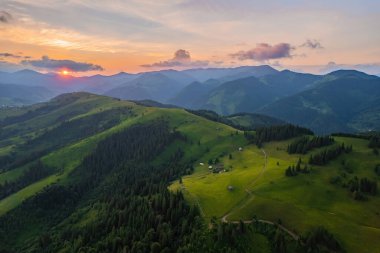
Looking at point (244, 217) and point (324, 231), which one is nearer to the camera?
point (324, 231)

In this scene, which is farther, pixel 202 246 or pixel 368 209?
pixel 368 209

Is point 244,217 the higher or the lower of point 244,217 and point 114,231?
the higher

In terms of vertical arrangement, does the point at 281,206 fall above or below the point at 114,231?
above

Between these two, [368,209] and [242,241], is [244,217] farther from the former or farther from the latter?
[368,209]


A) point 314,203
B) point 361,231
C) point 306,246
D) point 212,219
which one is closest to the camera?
point 306,246

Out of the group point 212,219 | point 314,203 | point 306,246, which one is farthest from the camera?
point 314,203

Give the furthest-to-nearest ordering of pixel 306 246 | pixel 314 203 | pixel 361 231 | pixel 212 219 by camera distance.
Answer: pixel 314 203 → pixel 212 219 → pixel 361 231 → pixel 306 246

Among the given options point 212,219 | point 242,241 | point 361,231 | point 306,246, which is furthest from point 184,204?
point 361,231

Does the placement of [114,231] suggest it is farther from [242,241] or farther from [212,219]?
[242,241]

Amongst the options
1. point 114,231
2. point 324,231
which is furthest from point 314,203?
point 114,231
